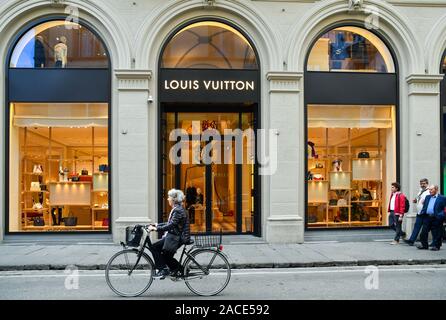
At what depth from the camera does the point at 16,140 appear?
13.8m

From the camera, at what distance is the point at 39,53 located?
1380cm

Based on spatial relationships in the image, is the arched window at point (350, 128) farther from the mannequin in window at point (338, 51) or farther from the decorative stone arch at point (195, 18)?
the decorative stone arch at point (195, 18)

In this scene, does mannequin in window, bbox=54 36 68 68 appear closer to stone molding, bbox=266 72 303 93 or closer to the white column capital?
the white column capital

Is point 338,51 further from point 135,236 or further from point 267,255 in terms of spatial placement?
point 135,236

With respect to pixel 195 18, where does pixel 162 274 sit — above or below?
below

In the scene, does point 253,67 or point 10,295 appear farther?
point 253,67

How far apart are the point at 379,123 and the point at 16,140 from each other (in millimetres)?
10990

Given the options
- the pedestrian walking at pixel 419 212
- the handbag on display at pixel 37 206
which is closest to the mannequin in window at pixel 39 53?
the handbag on display at pixel 37 206

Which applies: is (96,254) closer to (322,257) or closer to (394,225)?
(322,257)

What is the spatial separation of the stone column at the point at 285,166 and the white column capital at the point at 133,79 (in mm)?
3540

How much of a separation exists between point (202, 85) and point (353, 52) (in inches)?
192

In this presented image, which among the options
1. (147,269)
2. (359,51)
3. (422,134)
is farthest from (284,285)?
(359,51)

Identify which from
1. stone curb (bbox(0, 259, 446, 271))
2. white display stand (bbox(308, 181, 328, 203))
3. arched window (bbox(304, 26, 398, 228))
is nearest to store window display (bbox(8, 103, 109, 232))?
stone curb (bbox(0, 259, 446, 271))
